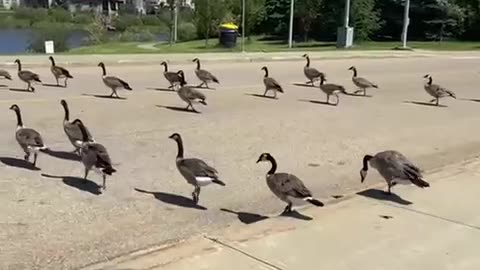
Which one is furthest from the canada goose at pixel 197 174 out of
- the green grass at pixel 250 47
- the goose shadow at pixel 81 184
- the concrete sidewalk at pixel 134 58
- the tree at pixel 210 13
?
the tree at pixel 210 13

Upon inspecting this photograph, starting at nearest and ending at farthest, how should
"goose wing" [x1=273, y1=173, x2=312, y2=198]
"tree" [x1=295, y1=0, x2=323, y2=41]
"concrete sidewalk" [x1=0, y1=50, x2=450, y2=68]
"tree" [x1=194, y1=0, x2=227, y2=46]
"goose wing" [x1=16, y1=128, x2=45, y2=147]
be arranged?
"goose wing" [x1=273, y1=173, x2=312, y2=198] → "goose wing" [x1=16, y1=128, x2=45, y2=147] → "concrete sidewalk" [x1=0, y1=50, x2=450, y2=68] → "tree" [x1=194, y1=0, x2=227, y2=46] → "tree" [x1=295, y1=0, x2=323, y2=41]

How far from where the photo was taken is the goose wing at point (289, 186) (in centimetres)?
722

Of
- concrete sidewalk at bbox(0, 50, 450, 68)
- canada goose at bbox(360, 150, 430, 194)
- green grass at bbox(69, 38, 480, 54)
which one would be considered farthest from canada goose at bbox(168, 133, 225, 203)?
green grass at bbox(69, 38, 480, 54)

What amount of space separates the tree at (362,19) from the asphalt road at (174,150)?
1490 inches

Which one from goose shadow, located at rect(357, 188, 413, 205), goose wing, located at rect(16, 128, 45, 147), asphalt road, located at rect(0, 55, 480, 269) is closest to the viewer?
asphalt road, located at rect(0, 55, 480, 269)

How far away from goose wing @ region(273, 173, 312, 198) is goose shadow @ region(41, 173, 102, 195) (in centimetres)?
225

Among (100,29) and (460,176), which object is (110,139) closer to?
(460,176)

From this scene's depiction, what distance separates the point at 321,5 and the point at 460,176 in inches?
2296

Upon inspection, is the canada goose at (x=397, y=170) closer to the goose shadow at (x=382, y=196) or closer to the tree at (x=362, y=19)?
the goose shadow at (x=382, y=196)

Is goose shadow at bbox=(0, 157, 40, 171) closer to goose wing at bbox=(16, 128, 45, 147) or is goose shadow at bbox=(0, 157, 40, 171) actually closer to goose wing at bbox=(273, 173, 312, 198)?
goose wing at bbox=(16, 128, 45, 147)

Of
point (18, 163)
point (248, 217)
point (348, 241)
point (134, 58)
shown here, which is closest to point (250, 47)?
point (134, 58)

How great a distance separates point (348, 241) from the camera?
6281 mm

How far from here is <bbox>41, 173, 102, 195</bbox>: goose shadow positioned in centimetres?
821

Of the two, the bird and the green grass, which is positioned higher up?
the bird
